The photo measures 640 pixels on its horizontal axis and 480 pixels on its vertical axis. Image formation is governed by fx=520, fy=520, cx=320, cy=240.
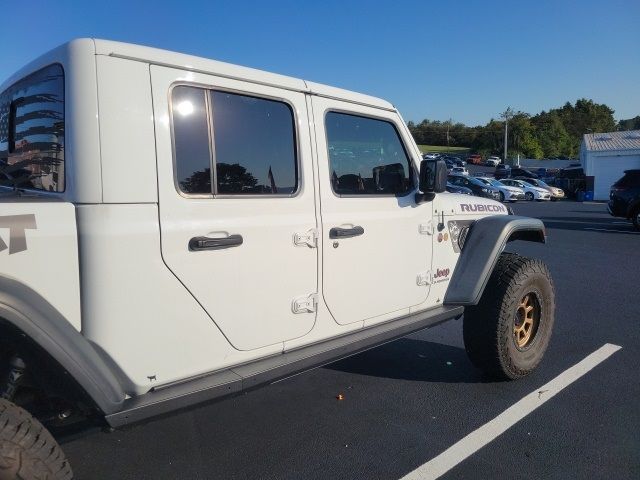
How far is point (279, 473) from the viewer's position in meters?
2.85

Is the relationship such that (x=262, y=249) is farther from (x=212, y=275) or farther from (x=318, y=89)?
(x=318, y=89)

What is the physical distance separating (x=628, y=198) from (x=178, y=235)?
51.6ft

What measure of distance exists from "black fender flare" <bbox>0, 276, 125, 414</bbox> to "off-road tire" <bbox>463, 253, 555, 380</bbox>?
2.63 m

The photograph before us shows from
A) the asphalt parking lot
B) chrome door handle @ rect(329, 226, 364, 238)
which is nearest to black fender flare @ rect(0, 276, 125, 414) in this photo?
the asphalt parking lot

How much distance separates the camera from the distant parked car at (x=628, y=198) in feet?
47.9

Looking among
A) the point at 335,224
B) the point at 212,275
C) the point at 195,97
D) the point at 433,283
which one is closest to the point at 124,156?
the point at 195,97

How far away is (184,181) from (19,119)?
1.11 metres

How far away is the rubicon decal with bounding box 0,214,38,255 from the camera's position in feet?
5.92

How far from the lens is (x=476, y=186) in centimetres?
2850

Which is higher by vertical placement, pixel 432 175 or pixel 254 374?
pixel 432 175

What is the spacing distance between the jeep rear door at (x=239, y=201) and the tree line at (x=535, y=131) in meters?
74.6

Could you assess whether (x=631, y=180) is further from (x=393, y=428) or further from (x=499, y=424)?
(x=393, y=428)

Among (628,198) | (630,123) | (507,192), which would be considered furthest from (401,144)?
(630,123)

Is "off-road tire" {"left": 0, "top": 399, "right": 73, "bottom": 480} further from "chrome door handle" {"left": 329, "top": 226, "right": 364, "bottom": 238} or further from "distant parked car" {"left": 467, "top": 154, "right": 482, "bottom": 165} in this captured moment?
"distant parked car" {"left": 467, "top": 154, "right": 482, "bottom": 165}
